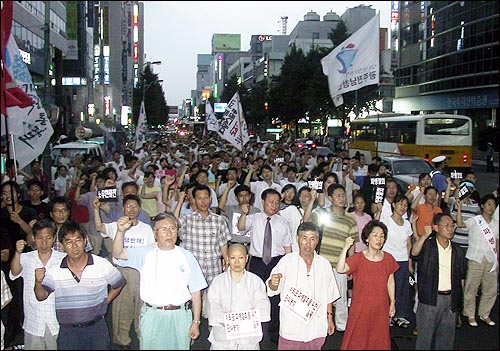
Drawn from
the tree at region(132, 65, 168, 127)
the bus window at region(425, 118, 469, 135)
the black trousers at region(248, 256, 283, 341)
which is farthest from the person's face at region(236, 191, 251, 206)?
the tree at region(132, 65, 168, 127)

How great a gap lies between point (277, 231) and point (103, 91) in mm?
48830

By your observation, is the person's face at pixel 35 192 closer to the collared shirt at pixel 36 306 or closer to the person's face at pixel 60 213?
the person's face at pixel 60 213

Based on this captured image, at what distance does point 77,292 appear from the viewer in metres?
4.18

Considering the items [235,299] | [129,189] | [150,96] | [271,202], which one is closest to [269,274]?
[271,202]

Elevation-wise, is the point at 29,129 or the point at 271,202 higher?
the point at 29,129

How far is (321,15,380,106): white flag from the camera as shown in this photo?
10.6 meters

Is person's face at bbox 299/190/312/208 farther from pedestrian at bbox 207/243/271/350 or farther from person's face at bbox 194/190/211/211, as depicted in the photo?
pedestrian at bbox 207/243/271/350

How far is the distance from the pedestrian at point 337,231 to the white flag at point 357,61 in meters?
4.92

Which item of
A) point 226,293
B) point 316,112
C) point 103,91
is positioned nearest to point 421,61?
point 316,112

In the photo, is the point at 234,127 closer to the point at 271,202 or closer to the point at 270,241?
the point at 271,202

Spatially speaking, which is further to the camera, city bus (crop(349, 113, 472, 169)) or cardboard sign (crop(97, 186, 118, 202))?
city bus (crop(349, 113, 472, 169))

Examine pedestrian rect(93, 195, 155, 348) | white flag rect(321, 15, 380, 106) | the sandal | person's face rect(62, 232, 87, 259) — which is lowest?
the sandal

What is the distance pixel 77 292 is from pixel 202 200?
73.7 inches

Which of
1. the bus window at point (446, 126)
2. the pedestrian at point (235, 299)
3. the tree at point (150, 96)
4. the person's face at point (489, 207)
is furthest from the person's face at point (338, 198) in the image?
the tree at point (150, 96)
